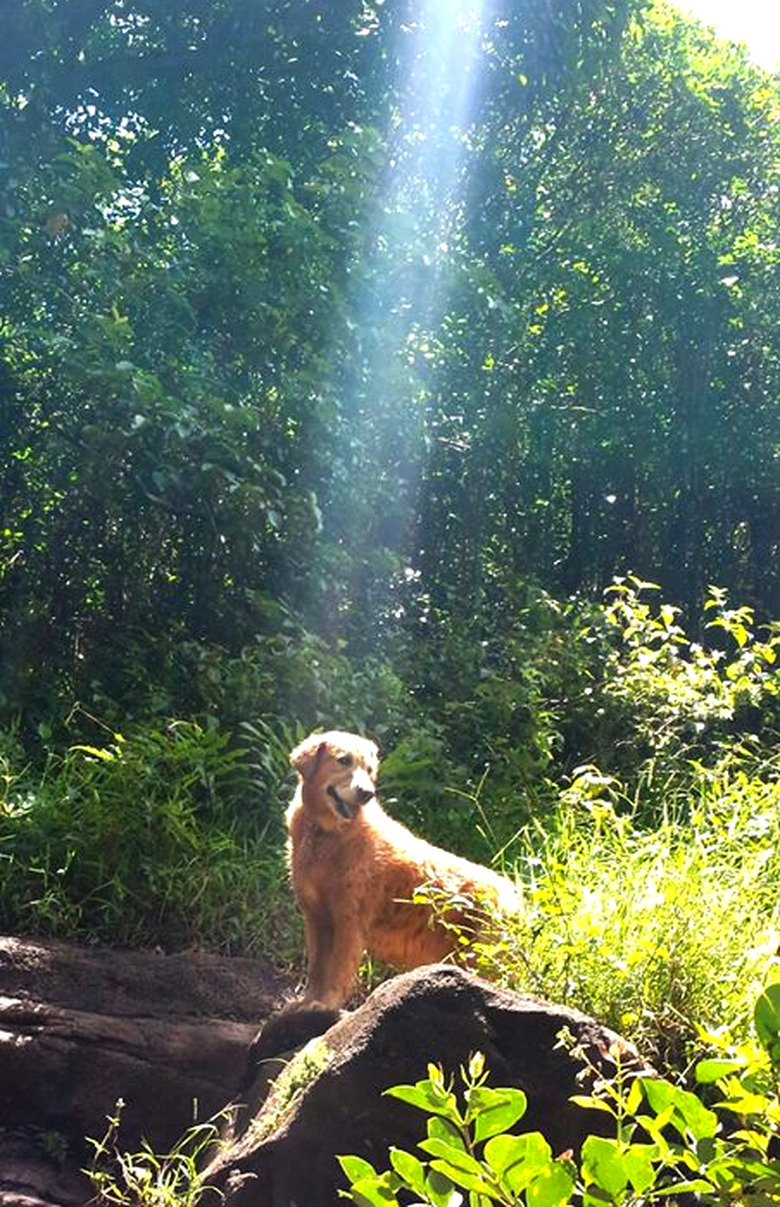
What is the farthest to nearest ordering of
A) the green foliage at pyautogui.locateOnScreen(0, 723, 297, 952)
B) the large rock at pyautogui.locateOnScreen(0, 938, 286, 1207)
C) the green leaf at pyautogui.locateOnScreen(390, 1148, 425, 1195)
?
the green foliage at pyautogui.locateOnScreen(0, 723, 297, 952)
the large rock at pyautogui.locateOnScreen(0, 938, 286, 1207)
the green leaf at pyautogui.locateOnScreen(390, 1148, 425, 1195)

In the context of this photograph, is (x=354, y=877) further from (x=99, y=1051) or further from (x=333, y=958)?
(x=99, y=1051)

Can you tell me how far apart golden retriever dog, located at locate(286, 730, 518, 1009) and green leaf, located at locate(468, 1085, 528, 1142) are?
335 centimetres

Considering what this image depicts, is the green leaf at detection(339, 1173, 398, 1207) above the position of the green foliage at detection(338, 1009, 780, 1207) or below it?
below

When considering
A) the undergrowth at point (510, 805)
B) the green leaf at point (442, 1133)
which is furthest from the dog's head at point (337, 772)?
the green leaf at point (442, 1133)

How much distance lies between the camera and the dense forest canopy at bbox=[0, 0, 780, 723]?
8.83m

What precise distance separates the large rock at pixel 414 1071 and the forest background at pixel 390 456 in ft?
1.30

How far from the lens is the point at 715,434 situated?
15.6 meters

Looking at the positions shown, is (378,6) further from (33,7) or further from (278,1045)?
(278,1045)

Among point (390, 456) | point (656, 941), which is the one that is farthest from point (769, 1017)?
point (390, 456)

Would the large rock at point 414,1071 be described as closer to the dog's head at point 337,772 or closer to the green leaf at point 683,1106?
the green leaf at point 683,1106

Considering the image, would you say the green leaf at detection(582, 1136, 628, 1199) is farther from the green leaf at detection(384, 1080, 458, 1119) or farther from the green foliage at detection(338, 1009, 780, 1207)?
the green leaf at detection(384, 1080, 458, 1119)

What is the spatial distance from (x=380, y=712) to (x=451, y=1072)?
491cm

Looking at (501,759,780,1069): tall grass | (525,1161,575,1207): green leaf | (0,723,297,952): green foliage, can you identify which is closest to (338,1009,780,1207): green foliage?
(525,1161,575,1207): green leaf

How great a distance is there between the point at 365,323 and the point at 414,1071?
7.00 m
